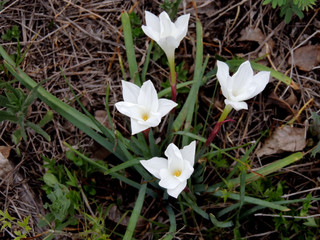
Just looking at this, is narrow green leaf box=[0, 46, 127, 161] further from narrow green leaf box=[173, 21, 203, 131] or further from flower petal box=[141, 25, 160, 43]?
flower petal box=[141, 25, 160, 43]

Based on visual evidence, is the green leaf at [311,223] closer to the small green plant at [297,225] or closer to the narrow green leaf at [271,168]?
the small green plant at [297,225]

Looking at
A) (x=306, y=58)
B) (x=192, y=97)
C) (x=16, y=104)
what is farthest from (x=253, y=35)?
(x=16, y=104)

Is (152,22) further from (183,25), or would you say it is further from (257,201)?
(257,201)

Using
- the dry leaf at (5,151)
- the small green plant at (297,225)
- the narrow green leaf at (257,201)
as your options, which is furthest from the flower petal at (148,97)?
the dry leaf at (5,151)

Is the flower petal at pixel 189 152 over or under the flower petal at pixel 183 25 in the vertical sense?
under

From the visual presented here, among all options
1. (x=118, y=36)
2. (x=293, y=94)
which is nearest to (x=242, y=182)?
(x=293, y=94)

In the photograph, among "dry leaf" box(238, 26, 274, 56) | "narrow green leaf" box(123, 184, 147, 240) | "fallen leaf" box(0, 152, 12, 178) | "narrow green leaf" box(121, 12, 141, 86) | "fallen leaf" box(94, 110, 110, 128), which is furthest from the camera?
"dry leaf" box(238, 26, 274, 56)

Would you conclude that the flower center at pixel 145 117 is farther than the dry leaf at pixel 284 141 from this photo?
No

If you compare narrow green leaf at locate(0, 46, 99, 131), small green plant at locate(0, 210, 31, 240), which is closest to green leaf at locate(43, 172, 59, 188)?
small green plant at locate(0, 210, 31, 240)
